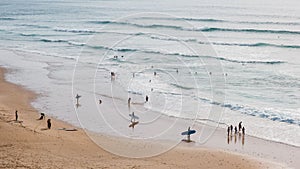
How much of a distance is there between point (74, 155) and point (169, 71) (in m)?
28.3

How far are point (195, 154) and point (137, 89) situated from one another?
16411 millimetres

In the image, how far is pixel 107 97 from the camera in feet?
119

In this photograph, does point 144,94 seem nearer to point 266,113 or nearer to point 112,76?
point 112,76

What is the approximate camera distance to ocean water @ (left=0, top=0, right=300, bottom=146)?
31.2 metres

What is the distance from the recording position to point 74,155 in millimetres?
21516

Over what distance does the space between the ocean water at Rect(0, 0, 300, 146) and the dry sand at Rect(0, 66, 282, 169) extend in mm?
3702

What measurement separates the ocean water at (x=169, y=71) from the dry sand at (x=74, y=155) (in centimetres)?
370

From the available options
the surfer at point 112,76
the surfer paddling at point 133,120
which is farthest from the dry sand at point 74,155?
the surfer at point 112,76

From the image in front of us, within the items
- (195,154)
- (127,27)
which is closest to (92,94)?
(195,154)

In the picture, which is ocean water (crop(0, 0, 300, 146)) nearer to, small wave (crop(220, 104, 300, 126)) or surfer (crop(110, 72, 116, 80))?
small wave (crop(220, 104, 300, 126))

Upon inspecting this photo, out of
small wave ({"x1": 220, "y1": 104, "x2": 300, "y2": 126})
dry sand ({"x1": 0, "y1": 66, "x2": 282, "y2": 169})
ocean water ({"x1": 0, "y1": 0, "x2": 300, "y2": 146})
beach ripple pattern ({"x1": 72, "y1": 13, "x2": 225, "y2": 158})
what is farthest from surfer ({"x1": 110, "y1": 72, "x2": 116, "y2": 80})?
dry sand ({"x1": 0, "y1": 66, "x2": 282, "y2": 169})

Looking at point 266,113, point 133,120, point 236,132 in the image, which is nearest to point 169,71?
point 266,113

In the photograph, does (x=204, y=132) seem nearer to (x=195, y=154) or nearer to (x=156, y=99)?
(x=195, y=154)

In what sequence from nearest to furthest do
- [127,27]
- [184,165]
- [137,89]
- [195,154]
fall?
[184,165] → [195,154] → [137,89] → [127,27]
